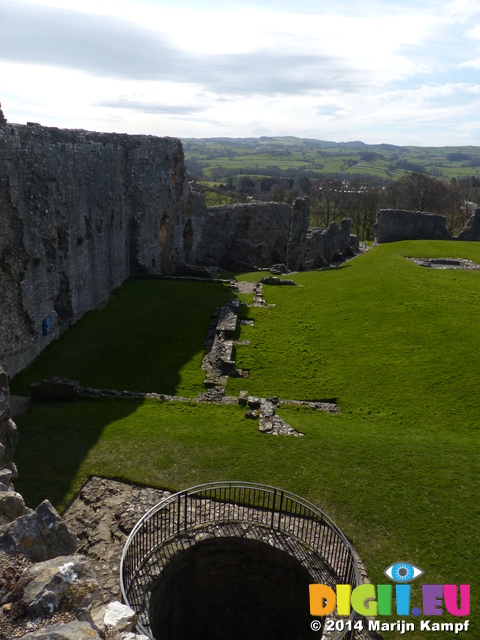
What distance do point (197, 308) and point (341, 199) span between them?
143 ft

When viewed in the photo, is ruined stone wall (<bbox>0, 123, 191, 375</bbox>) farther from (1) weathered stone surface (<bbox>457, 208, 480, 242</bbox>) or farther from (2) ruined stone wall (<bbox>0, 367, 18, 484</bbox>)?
(1) weathered stone surface (<bbox>457, 208, 480, 242</bbox>)

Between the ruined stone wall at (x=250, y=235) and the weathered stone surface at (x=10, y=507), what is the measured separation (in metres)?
29.2

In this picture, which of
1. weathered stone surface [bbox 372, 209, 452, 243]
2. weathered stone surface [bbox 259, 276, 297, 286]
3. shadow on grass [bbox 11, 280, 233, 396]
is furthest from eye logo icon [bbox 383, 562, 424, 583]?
weathered stone surface [bbox 372, 209, 452, 243]

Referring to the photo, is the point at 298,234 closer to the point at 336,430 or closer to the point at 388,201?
the point at 336,430

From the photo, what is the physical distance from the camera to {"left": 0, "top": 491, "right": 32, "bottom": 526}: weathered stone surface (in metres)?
4.73

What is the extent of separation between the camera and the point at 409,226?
41.0 meters

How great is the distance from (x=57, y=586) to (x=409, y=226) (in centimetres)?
4205

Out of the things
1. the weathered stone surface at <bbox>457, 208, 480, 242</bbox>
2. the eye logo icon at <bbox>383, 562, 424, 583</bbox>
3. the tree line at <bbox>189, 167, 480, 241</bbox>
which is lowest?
the eye logo icon at <bbox>383, 562, 424, 583</bbox>

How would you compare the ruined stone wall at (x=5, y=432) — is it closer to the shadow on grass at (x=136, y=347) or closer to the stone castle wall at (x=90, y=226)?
the shadow on grass at (x=136, y=347)

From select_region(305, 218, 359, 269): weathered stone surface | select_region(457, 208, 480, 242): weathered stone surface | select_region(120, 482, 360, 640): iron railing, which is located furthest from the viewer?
select_region(457, 208, 480, 242): weathered stone surface

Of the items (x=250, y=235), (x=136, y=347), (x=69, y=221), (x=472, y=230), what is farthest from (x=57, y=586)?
(x=472, y=230)

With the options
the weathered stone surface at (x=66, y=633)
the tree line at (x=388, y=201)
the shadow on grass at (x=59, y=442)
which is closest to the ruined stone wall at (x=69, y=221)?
the shadow on grass at (x=59, y=442)

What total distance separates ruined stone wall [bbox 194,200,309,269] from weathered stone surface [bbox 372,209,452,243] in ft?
30.5

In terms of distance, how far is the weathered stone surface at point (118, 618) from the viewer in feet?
12.2
